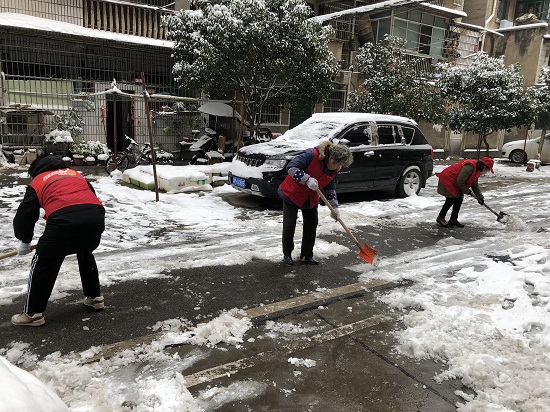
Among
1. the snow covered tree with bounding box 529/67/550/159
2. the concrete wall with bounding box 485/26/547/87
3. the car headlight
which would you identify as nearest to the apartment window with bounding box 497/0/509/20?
the concrete wall with bounding box 485/26/547/87

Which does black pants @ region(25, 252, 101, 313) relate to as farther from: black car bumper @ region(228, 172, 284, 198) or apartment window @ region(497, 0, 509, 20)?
apartment window @ region(497, 0, 509, 20)

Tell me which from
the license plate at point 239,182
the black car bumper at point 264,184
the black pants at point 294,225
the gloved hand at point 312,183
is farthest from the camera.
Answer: the license plate at point 239,182

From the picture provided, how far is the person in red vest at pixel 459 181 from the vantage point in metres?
6.87

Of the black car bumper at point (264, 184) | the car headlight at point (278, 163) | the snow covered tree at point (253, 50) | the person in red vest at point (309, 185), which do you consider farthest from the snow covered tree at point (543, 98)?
the person in red vest at point (309, 185)

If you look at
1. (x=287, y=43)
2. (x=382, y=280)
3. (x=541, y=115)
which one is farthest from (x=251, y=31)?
(x=541, y=115)

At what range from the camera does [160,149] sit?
13094mm

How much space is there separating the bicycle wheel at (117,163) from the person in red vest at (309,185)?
6.78 metres

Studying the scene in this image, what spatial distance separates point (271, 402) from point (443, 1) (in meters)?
23.5

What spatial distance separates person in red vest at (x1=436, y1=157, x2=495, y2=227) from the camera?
6.87 meters

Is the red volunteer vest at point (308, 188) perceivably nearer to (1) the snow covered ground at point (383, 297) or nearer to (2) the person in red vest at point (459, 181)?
(1) the snow covered ground at point (383, 297)

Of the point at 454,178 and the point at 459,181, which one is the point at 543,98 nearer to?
the point at 454,178

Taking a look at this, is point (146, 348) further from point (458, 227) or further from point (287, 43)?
point (287, 43)

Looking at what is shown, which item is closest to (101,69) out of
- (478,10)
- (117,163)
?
(117,163)

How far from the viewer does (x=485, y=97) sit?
605 inches
